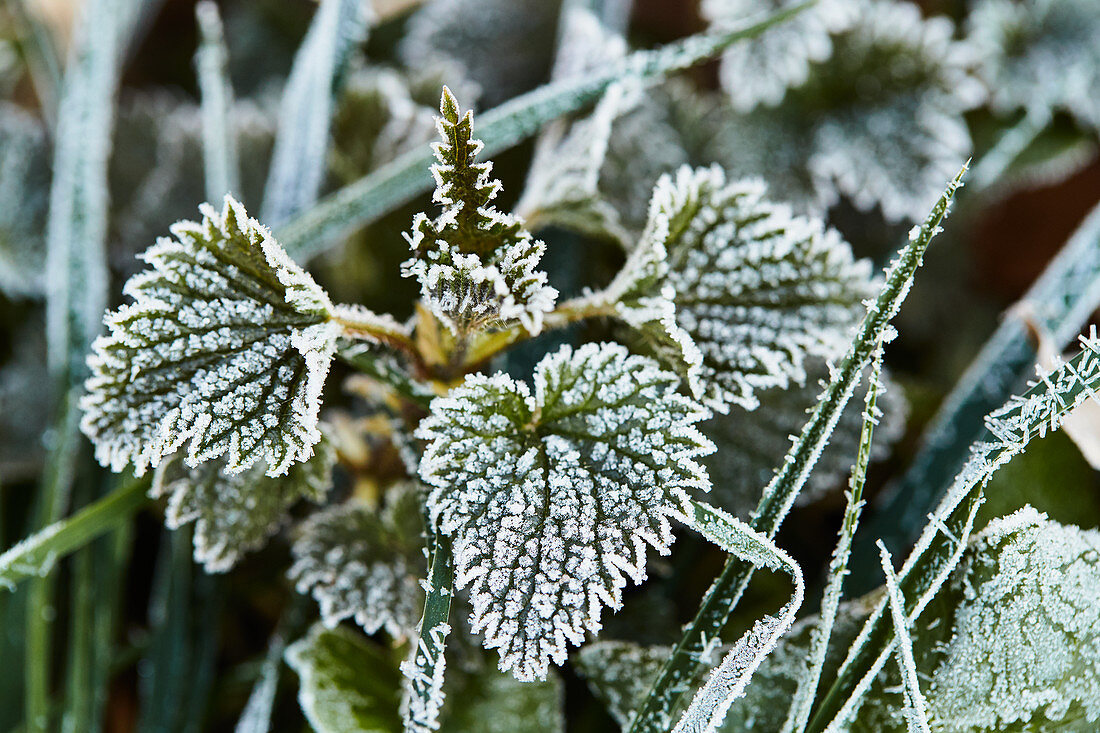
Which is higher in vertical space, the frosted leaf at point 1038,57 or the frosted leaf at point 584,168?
the frosted leaf at point 1038,57

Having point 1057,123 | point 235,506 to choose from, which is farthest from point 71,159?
point 1057,123

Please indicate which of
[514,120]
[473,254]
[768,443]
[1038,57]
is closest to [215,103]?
[514,120]

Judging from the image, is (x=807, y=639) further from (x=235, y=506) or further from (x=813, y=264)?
(x=235, y=506)

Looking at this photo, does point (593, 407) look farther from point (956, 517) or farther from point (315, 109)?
point (315, 109)

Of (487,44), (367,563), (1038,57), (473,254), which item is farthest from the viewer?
(487,44)

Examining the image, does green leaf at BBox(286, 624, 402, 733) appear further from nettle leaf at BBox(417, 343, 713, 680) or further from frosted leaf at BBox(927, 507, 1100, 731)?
frosted leaf at BBox(927, 507, 1100, 731)

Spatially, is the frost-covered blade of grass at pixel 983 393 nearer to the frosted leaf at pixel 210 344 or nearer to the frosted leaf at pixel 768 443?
the frosted leaf at pixel 768 443

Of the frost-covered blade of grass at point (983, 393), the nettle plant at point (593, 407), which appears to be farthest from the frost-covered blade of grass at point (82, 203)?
the frost-covered blade of grass at point (983, 393)
